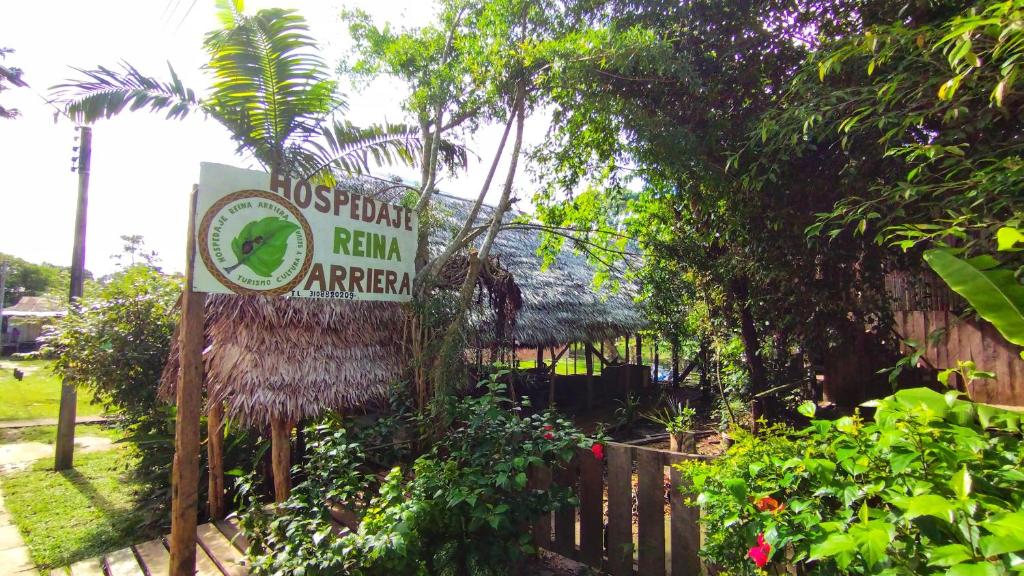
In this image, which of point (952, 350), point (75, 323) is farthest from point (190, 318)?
point (952, 350)

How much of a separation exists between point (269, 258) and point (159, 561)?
215cm

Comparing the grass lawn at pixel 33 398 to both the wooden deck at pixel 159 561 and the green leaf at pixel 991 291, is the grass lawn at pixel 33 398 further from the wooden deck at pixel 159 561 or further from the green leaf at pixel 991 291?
the green leaf at pixel 991 291

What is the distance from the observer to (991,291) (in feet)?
5.61

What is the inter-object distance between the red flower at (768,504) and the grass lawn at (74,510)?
4750 millimetres

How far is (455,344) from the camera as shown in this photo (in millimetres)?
3482

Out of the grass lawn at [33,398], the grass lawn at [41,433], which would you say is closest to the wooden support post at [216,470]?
the grass lawn at [41,433]

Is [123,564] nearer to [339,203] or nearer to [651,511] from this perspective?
[339,203]

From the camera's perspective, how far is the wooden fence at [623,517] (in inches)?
96.1

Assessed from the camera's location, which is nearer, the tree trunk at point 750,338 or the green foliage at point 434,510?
the green foliage at point 434,510

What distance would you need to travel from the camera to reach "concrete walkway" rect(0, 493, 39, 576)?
3602 millimetres

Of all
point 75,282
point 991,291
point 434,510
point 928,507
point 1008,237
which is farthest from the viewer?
point 75,282

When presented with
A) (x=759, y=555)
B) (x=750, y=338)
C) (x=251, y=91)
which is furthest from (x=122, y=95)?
(x=750, y=338)

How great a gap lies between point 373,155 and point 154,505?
3941 millimetres

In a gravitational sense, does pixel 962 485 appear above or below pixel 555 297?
below
